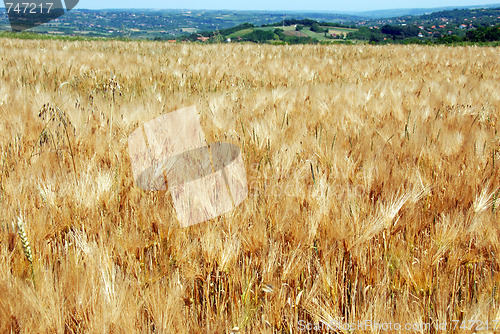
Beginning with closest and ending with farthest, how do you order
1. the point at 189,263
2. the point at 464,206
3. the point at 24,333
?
the point at 24,333
the point at 189,263
the point at 464,206

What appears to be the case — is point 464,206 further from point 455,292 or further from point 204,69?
point 204,69

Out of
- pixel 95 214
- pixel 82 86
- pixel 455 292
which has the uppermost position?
pixel 82 86

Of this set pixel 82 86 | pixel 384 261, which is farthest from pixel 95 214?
pixel 82 86

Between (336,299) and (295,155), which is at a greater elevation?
(295,155)

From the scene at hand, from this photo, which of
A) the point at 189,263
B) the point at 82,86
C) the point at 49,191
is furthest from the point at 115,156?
the point at 82,86

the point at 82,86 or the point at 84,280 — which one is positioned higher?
the point at 82,86

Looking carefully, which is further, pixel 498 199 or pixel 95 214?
pixel 498 199

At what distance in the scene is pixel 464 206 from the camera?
1.36 meters

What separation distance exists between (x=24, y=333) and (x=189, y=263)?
1.40 feet

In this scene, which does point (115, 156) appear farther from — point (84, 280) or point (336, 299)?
point (336, 299)

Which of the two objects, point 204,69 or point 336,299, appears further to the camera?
point 204,69

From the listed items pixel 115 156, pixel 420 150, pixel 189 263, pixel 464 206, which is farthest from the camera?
pixel 420 150

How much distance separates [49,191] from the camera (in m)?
1.23

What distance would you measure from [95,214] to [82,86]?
3.42 m
